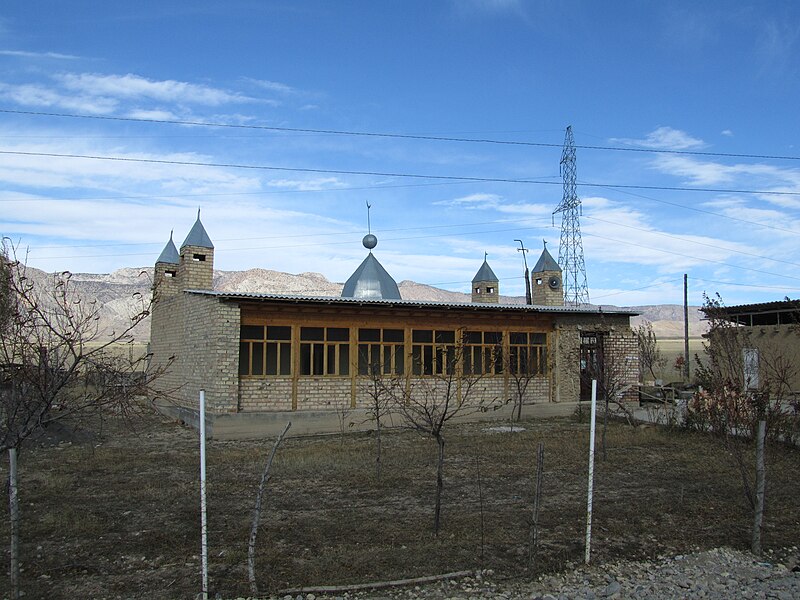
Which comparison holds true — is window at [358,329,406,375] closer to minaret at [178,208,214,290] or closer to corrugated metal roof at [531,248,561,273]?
minaret at [178,208,214,290]

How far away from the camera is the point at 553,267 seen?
26.1m

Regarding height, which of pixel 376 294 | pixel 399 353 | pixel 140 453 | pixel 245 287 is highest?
pixel 245 287

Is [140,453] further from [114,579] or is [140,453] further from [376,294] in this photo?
[376,294]

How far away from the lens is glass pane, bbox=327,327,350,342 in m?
17.9

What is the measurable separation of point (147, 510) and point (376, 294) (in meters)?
18.6

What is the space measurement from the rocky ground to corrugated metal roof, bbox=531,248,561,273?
19890 mm

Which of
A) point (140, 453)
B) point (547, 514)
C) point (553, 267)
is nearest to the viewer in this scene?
point (547, 514)

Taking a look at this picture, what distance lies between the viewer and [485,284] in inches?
1187

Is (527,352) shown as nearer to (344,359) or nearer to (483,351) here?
(483,351)

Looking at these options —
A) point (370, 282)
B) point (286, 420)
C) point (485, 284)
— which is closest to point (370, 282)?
point (370, 282)

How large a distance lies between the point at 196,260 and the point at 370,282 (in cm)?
822

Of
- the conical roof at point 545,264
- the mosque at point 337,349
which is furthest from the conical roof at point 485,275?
the mosque at point 337,349

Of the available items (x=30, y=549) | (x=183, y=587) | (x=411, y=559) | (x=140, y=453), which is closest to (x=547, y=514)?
(x=411, y=559)

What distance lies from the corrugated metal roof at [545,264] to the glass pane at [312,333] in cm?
1171
